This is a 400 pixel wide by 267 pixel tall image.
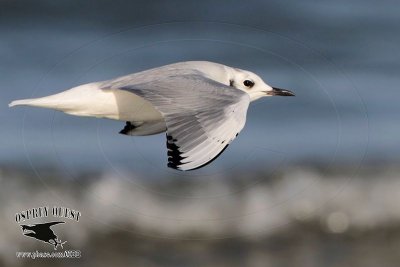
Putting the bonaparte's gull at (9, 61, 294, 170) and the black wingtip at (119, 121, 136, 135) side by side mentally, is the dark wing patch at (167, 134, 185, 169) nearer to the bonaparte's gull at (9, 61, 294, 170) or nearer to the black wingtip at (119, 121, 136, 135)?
the bonaparte's gull at (9, 61, 294, 170)

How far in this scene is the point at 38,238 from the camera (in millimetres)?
7012

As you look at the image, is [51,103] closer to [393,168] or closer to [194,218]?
[194,218]

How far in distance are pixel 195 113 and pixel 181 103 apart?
133 mm

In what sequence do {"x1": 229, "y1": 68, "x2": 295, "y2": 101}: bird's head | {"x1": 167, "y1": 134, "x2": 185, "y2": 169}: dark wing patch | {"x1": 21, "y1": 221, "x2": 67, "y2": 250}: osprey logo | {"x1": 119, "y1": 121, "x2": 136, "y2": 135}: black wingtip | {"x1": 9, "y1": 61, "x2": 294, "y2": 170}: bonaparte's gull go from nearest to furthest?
{"x1": 167, "y1": 134, "x2": 185, "y2": 169}: dark wing patch → {"x1": 9, "y1": 61, "x2": 294, "y2": 170}: bonaparte's gull → {"x1": 119, "y1": 121, "x2": 136, "y2": 135}: black wingtip → {"x1": 229, "y1": 68, "x2": 295, "y2": 101}: bird's head → {"x1": 21, "y1": 221, "x2": 67, "y2": 250}: osprey logo

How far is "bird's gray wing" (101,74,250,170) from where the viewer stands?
4.68 meters

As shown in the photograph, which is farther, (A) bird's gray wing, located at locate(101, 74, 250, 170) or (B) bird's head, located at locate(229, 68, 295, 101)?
(B) bird's head, located at locate(229, 68, 295, 101)

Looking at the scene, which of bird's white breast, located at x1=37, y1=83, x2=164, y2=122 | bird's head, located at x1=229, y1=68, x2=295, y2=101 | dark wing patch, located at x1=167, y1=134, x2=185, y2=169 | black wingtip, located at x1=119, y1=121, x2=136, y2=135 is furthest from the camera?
bird's head, located at x1=229, y1=68, x2=295, y2=101

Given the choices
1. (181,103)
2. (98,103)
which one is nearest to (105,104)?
(98,103)

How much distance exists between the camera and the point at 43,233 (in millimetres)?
6992

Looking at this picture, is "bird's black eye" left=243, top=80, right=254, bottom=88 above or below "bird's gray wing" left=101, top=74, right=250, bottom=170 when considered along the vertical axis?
above

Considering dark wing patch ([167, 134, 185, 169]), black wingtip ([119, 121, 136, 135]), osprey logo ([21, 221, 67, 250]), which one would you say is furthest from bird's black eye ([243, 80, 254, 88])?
dark wing patch ([167, 134, 185, 169])

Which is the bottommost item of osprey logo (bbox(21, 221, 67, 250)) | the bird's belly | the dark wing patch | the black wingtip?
osprey logo (bbox(21, 221, 67, 250))

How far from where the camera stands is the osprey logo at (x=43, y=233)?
7000 mm

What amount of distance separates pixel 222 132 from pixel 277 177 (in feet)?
13.0
